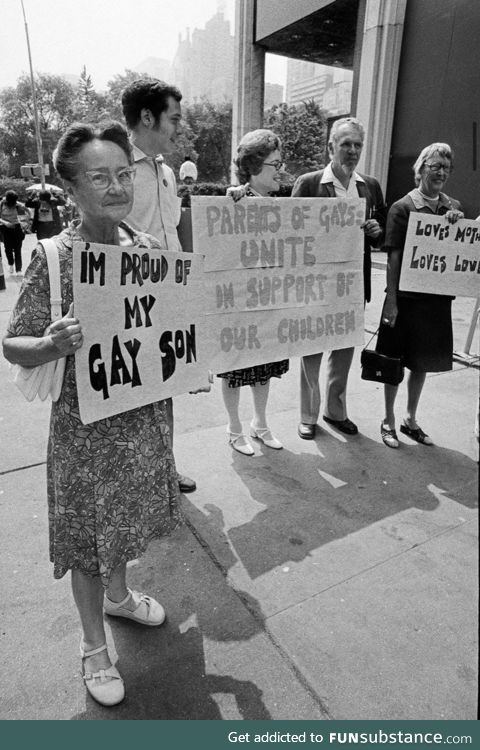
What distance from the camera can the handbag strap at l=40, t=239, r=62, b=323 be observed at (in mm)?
1554

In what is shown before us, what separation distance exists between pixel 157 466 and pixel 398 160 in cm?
1366

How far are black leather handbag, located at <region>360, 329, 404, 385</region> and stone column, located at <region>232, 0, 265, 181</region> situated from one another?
60.3 feet

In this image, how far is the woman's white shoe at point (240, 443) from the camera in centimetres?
359

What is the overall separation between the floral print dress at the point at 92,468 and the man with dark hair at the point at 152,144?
27.0 inches

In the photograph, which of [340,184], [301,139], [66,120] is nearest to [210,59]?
[66,120]

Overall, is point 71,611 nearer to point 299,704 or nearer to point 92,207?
point 299,704

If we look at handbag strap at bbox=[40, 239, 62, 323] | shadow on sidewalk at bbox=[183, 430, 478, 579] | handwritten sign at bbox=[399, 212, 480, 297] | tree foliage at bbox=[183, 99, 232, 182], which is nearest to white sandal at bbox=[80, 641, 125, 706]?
shadow on sidewalk at bbox=[183, 430, 478, 579]

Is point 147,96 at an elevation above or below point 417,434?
above

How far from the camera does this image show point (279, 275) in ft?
10.1

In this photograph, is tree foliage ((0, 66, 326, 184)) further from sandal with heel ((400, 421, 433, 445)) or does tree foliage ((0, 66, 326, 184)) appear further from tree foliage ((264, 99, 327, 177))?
sandal with heel ((400, 421, 433, 445))

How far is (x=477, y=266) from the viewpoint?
3670 millimetres

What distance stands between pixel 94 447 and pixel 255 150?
6.77ft

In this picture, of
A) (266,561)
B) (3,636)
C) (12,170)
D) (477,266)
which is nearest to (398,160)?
(477,266)

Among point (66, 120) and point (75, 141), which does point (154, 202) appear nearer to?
point (75, 141)
